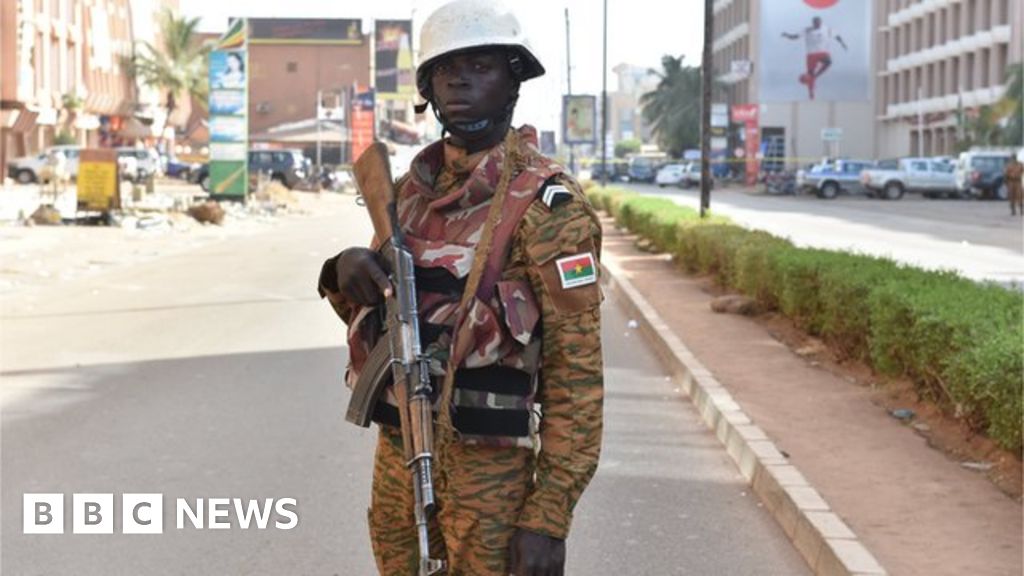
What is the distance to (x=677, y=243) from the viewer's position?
22.5 m

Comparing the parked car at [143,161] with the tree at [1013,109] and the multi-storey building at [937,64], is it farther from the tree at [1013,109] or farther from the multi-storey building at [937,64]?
the multi-storey building at [937,64]

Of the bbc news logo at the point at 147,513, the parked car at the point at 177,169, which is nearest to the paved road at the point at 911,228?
the bbc news logo at the point at 147,513

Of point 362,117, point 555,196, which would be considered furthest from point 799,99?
point 555,196

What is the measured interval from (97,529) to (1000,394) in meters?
4.20

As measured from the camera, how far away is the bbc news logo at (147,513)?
6898 millimetres

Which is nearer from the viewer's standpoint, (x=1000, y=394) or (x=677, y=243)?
(x=1000, y=394)

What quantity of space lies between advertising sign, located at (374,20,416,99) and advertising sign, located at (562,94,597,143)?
64747 millimetres

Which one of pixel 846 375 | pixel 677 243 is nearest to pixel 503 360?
pixel 846 375

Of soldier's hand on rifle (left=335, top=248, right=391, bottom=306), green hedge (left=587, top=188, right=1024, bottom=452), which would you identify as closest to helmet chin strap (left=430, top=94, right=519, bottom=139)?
soldier's hand on rifle (left=335, top=248, right=391, bottom=306)

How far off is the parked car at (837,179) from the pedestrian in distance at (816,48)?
94.5ft

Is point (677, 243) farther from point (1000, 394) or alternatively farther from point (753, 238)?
point (1000, 394)

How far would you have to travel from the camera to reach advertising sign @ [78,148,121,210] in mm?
33406

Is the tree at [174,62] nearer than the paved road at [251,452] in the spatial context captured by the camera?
No

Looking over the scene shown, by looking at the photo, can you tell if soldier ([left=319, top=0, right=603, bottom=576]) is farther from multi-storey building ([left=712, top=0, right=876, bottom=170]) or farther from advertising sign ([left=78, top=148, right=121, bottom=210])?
multi-storey building ([left=712, top=0, right=876, bottom=170])
